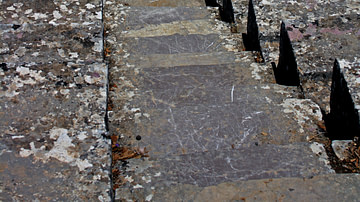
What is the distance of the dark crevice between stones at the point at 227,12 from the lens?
5.62m

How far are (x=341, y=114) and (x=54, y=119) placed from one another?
1720 mm

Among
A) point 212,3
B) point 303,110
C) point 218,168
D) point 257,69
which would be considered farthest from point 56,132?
point 212,3

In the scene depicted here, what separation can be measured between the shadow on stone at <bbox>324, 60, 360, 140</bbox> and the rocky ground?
0.03 m

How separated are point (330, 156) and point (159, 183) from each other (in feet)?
3.29

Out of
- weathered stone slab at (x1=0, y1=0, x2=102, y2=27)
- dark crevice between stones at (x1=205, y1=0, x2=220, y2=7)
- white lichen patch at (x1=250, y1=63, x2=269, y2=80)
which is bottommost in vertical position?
dark crevice between stones at (x1=205, y1=0, x2=220, y2=7)

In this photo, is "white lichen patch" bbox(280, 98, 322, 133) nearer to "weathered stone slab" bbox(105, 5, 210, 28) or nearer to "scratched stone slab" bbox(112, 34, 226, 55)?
"scratched stone slab" bbox(112, 34, 226, 55)

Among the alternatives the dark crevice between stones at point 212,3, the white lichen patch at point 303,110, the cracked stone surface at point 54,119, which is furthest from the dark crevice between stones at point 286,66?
the dark crevice between stones at point 212,3

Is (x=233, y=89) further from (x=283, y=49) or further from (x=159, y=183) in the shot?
(x=159, y=183)

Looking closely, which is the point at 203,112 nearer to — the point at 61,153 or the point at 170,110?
the point at 170,110

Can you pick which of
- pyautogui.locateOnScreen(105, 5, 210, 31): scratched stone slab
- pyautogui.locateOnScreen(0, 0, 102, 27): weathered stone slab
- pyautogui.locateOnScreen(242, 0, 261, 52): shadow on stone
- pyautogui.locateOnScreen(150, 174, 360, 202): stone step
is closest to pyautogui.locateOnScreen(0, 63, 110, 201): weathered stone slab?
pyautogui.locateOnScreen(150, 174, 360, 202): stone step

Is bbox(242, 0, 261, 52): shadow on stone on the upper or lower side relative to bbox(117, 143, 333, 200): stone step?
lower

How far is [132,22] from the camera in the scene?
5.36m

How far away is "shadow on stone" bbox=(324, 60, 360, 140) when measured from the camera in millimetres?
2979

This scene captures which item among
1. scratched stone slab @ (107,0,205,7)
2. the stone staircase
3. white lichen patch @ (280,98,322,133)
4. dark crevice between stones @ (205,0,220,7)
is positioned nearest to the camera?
the stone staircase
